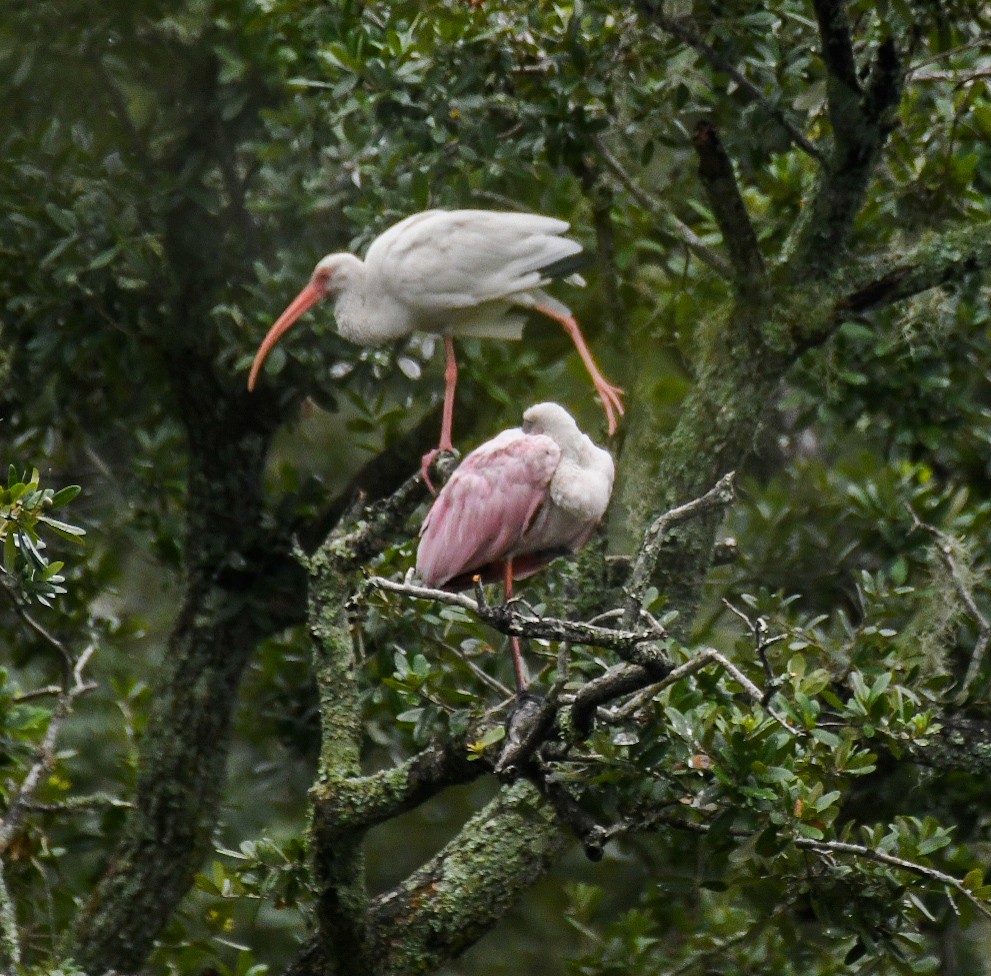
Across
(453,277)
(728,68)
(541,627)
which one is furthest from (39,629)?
(728,68)

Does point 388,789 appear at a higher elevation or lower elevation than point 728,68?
lower

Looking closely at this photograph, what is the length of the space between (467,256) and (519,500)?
94 cm

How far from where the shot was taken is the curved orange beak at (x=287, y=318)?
17.2 feet

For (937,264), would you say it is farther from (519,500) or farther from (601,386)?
(519,500)

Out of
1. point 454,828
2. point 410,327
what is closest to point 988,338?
point 410,327

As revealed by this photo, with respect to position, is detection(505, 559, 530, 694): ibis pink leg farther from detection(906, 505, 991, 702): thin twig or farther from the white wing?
detection(906, 505, 991, 702): thin twig

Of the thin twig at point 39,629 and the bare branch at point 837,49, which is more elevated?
the bare branch at point 837,49

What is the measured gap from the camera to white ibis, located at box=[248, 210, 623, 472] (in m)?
4.81

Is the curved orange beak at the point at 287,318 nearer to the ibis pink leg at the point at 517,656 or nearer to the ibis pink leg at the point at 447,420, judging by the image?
the ibis pink leg at the point at 447,420

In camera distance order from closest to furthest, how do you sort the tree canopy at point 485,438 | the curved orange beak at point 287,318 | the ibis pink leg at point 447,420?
the tree canopy at point 485,438, the ibis pink leg at point 447,420, the curved orange beak at point 287,318

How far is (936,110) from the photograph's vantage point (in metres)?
5.57

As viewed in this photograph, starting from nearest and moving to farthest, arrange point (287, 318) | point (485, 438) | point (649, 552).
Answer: point (649, 552), point (287, 318), point (485, 438)

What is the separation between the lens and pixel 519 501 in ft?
13.8

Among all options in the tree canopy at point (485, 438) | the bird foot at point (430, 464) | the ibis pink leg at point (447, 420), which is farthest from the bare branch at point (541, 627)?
the ibis pink leg at point (447, 420)
